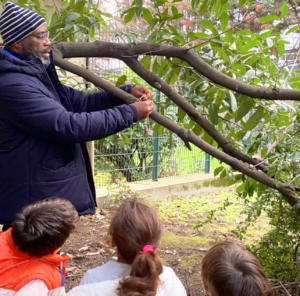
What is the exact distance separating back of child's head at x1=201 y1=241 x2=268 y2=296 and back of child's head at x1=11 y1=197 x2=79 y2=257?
684mm

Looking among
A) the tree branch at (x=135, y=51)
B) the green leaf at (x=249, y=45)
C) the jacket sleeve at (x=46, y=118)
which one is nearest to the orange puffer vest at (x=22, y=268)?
the jacket sleeve at (x=46, y=118)

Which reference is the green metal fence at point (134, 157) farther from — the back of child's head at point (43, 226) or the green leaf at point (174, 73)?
the back of child's head at point (43, 226)

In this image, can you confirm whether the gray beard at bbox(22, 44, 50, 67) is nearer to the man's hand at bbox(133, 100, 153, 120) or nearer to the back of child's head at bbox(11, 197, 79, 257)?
the man's hand at bbox(133, 100, 153, 120)

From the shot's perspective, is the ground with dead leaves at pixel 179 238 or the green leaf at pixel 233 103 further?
the ground with dead leaves at pixel 179 238

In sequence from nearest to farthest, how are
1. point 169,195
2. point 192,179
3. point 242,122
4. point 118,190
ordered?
point 242,122 < point 118,190 < point 169,195 < point 192,179

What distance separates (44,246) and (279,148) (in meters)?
1.69

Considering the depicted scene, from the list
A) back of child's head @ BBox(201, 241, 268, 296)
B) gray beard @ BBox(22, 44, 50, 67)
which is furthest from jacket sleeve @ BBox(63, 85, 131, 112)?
back of child's head @ BBox(201, 241, 268, 296)

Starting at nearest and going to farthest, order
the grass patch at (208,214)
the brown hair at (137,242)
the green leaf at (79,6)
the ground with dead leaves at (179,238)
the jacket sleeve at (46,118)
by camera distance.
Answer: the brown hair at (137,242)
the jacket sleeve at (46,118)
the green leaf at (79,6)
the ground with dead leaves at (179,238)
the grass patch at (208,214)

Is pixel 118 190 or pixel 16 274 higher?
pixel 16 274

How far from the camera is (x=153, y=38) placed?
2748 millimetres

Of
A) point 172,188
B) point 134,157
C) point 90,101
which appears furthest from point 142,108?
point 172,188

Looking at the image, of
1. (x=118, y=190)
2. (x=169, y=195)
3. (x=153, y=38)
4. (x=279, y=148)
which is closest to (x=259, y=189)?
(x=279, y=148)

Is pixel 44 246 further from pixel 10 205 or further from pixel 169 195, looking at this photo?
pixel 169 195

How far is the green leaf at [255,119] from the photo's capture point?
2.62 metres
